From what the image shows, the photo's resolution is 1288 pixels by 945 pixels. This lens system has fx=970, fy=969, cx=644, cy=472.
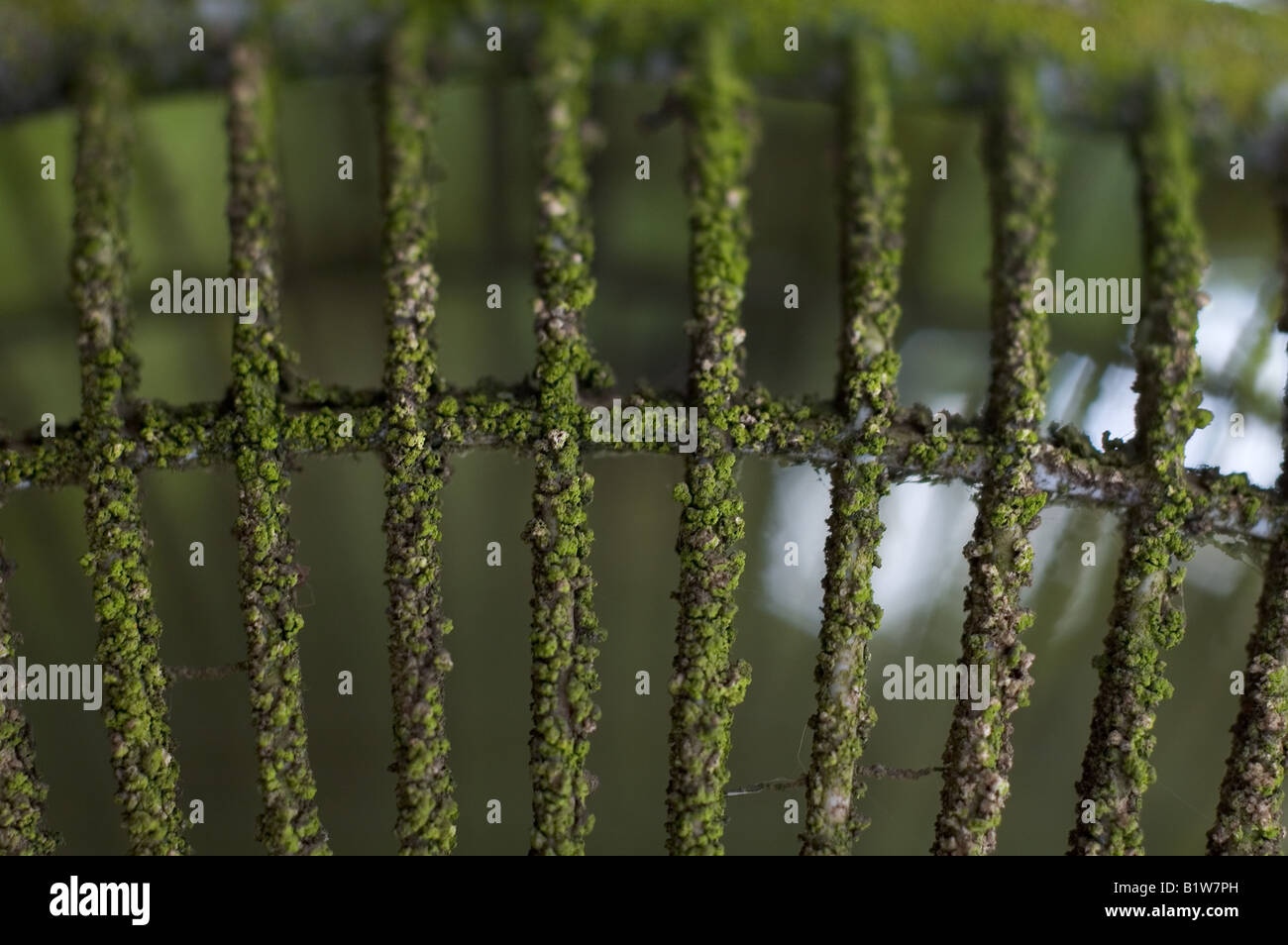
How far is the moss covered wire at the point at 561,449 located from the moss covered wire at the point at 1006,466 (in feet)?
5.55

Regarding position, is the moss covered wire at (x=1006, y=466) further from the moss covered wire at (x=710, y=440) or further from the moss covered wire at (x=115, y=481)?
the moss covered wire at (x=115, y=481)

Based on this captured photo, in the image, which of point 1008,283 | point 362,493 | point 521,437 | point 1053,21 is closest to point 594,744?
point 362,493

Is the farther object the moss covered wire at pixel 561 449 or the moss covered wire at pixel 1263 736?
the moss covered wire at pixel 1263 736

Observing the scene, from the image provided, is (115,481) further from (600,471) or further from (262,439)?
(600,471)

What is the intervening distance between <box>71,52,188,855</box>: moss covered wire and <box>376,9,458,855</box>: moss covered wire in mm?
1075

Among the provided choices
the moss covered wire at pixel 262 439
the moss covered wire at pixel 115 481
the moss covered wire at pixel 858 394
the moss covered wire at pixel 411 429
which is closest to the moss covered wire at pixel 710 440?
the moss covered wire at pixel 858 394

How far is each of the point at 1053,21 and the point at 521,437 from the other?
→ 3047mm

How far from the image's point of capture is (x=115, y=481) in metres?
4.03

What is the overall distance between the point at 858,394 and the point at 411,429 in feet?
6.19

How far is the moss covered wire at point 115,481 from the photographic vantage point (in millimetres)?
3988

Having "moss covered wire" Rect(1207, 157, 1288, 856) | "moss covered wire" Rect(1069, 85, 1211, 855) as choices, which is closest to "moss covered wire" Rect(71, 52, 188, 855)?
"moss covered wire" Rect(1069, 85, 1211, 855)

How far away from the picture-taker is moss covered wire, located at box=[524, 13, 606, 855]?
13.3 ft

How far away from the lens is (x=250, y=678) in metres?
4.15
